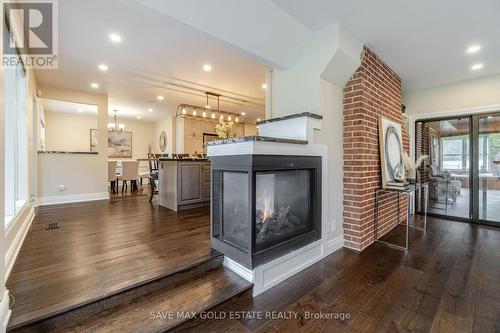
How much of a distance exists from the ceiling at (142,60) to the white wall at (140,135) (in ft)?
9.24

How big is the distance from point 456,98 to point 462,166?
1.26 metres

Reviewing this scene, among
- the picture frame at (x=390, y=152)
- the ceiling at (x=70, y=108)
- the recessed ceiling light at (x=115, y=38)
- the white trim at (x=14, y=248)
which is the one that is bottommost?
the white trim at (x=14, y=248)

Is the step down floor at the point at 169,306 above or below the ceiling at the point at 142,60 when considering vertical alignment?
below

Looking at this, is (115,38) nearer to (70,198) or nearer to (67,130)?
(70,198)

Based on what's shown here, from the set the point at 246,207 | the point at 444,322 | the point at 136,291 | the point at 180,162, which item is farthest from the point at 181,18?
the point at 444,322

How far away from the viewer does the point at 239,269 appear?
198 centimetres

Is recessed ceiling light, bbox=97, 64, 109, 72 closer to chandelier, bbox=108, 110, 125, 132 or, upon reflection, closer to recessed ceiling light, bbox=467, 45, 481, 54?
chandelier, bbox=108, 110, 125, 132

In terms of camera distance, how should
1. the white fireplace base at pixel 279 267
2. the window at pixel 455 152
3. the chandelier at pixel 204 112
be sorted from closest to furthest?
the white fireplace base at pixel 279 267, the window at pixel 455 152, the chandelier at pixel 204 112

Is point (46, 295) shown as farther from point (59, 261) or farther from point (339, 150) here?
point (339, 150)

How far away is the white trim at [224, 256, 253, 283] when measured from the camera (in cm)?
189

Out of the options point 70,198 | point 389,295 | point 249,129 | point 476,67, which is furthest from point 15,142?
point 249,129

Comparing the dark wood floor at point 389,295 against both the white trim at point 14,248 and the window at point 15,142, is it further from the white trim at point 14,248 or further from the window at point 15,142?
the window at point 15,142

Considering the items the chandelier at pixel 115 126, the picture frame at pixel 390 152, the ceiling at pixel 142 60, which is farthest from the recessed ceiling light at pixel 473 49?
the chandelier at pixel 115 126

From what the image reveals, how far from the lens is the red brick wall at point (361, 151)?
2.76m
